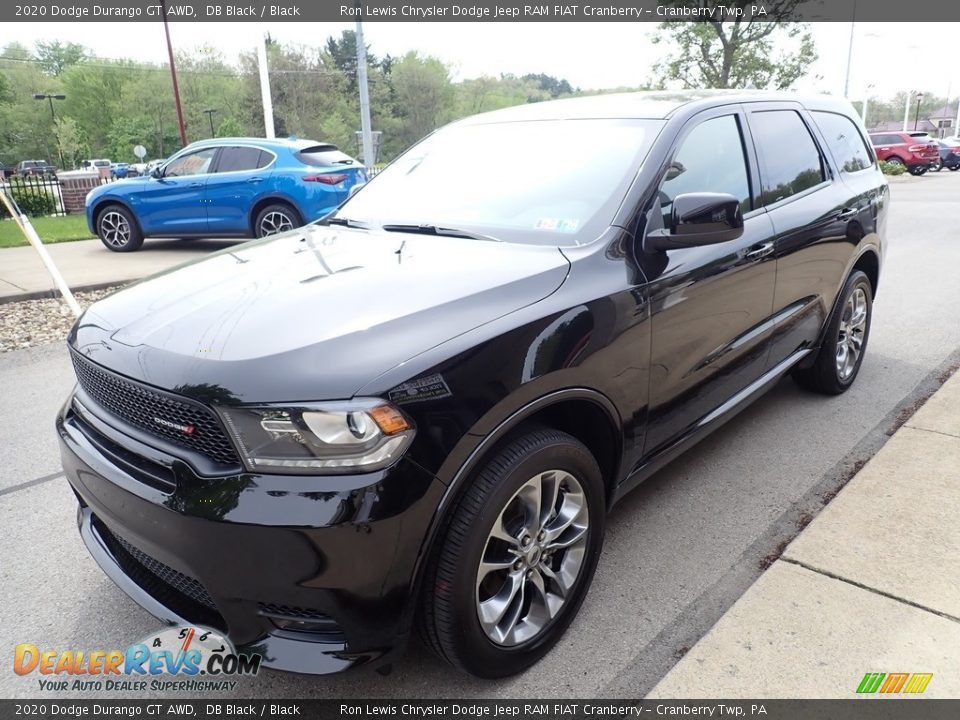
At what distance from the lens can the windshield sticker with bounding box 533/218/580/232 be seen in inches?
106

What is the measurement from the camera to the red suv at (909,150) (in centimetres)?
3259

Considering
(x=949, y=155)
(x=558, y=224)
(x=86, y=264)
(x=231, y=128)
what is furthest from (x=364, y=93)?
(x=231, y=128)

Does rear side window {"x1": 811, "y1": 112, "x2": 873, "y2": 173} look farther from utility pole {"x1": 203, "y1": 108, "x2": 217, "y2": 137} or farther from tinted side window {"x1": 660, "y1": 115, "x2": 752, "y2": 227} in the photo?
utility pole {"x1": 203, "y1": 108, "x2": 217, "y2": 137}

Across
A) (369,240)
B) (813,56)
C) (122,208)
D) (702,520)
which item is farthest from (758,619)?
(813,56)

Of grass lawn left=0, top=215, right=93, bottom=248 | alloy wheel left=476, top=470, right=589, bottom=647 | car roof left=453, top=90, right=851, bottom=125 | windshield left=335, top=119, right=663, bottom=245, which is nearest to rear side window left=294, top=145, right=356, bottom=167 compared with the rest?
grass lawn left=0, top=215, right=93, bottom=248

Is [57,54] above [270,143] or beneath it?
above

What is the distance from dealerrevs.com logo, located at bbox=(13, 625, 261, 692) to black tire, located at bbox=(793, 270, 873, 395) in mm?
3620

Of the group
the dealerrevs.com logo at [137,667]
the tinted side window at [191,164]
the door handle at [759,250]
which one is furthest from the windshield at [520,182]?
the tinted side window at [191,164]

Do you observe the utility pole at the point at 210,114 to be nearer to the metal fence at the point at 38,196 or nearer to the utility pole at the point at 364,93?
the metal fence at the point at 38,196

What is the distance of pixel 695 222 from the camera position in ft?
8.57

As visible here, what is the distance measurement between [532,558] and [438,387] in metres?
0.72

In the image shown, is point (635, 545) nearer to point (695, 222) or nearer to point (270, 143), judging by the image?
point (695, 222)

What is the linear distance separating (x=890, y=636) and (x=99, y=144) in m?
87.3

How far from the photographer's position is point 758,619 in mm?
2510
